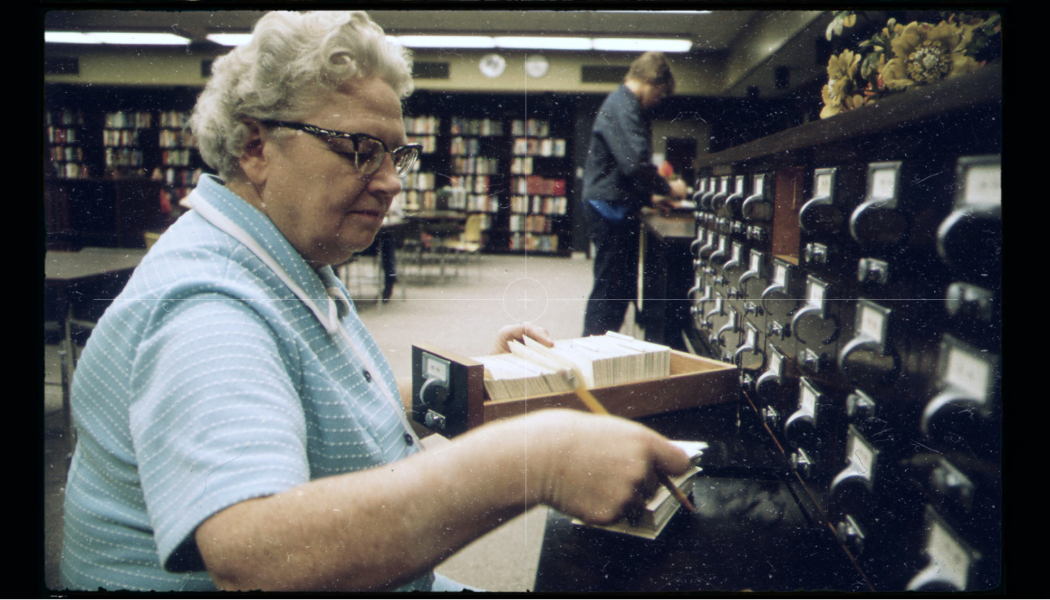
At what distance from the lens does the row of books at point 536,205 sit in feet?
2.81

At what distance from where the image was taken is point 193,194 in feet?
2.20

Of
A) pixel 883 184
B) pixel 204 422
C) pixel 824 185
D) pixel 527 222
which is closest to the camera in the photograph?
pixel 204 422

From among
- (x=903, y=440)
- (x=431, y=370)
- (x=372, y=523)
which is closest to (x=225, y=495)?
(x=372, y=523)

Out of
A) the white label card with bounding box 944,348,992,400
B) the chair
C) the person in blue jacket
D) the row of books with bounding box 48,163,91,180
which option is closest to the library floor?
the chair

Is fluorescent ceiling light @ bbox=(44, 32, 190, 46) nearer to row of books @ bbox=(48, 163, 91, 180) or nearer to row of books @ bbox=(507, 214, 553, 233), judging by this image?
row of books @ bbox=(48, 163, 91, 180)

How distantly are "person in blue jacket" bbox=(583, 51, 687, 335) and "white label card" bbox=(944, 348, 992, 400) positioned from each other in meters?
0.50

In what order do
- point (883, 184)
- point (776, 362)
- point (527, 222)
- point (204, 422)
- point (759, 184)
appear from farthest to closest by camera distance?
point (759, 184) → point (776, 362) → point (527, 222) → point (883, 184) → point (204, 422)

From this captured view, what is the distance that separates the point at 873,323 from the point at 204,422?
621mm

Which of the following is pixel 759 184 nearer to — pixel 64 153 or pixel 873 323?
pixel 873 323

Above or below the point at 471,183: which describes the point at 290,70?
above

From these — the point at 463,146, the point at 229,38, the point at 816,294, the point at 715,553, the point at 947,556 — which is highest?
the point at 229,38

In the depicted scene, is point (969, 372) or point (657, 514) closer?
point (969, 372)

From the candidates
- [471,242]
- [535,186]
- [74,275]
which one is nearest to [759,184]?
[535,186]

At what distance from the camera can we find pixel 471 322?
96 cm
